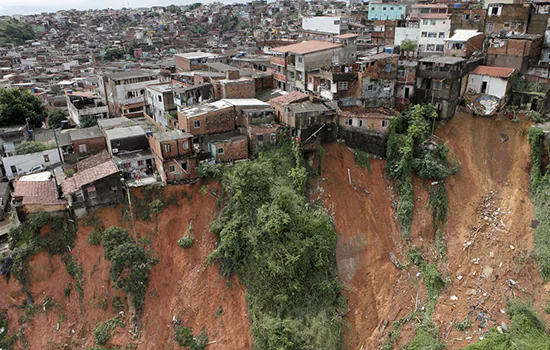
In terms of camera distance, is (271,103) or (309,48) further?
(309,48)

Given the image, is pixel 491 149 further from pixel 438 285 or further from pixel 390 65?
pixel 438 285

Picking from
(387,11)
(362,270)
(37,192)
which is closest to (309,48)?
(362,270)

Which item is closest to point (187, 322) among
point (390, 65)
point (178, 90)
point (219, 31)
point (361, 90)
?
point (178, 90)

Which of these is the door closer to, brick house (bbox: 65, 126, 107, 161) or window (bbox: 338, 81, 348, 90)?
window (bbox: 338, 81, 348, 90)

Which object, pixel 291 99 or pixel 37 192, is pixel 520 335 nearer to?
pixel 291 99

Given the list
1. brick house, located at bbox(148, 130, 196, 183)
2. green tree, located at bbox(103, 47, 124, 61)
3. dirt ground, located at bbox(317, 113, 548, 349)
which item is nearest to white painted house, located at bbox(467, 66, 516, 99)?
dirt ground, located at bbox(317, 113, 548, 349)

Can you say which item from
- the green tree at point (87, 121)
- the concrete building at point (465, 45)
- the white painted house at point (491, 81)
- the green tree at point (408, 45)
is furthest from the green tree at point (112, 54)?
the white painted house at point (491, 81)

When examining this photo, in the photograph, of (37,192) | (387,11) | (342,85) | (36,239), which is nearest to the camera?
(36,239)
